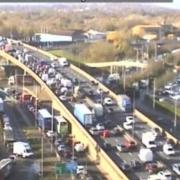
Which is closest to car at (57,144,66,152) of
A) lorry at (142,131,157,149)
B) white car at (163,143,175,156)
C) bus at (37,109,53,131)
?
bus at (37,109,53,131)

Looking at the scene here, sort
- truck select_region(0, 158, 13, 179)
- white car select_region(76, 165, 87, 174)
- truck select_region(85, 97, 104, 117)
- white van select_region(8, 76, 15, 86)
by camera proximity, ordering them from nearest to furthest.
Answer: truck select_region(0, 158, 13, 179), white car select_region(76, 165, 87, 174), white van select_region(8, 76, 15, 86), truck select_region(85, 97, 104, 117)

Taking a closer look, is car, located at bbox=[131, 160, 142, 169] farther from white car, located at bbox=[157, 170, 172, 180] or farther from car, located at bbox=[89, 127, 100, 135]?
car, located at bbox=[89, 127, 100, 135]

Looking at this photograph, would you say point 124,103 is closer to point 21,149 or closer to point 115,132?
point 115,132

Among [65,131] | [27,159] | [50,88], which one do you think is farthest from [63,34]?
[27,159]

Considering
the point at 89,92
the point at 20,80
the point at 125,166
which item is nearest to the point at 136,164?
the point at 125,166

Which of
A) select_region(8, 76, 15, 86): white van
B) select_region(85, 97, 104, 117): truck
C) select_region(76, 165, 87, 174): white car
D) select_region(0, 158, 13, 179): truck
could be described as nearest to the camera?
select_region(0, 158, 13, 179): truck

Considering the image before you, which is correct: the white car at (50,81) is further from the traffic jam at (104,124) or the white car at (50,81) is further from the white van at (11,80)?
the white van at (11,80)

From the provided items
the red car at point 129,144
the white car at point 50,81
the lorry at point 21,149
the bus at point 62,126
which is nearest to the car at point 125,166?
the red car at point 129,144
